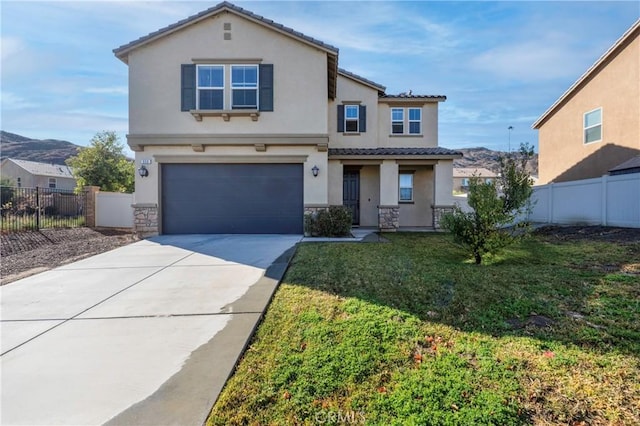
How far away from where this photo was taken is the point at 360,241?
10258mm

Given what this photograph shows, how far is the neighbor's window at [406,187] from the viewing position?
15.8 m

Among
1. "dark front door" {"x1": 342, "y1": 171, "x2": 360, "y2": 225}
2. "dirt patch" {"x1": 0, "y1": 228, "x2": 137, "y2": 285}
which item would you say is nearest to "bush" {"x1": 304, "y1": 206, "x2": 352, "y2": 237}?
"dark front door" {"x1": 342, "y1": 171, "x2": 360, "y2": 225}

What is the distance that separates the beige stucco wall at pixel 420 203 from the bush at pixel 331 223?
5.17 metres

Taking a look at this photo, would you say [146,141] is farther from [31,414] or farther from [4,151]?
[4,151]

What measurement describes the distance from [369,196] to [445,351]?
12557mm

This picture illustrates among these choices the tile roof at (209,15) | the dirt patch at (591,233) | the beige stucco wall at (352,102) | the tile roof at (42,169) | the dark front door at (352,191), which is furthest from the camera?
the tile roof at (42,169)

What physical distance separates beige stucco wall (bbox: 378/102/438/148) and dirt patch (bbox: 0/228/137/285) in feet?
39.2

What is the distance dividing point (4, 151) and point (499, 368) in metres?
94.0

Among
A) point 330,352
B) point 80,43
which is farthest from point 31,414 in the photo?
point 80,43

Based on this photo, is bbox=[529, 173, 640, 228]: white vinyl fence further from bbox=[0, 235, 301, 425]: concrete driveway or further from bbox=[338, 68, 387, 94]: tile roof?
bbox=[0, 235, 301, 425]: concrete driveway

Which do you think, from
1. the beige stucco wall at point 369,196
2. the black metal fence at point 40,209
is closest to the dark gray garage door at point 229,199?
the beige stucco wall at point 369,196

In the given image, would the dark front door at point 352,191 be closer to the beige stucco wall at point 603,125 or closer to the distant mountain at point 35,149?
the beige stucco wall at point 603,125

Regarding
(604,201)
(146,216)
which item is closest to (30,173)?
(146,216)

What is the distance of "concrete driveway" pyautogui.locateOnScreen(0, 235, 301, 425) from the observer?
2480mm
